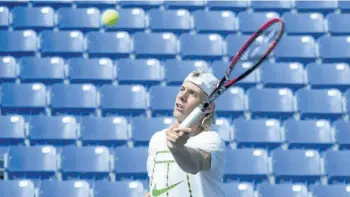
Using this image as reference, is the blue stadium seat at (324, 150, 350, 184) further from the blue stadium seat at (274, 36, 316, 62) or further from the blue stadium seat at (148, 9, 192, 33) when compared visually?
the blue stadium seat at (148, 9, 192, 33)

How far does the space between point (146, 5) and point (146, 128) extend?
2.20 metres

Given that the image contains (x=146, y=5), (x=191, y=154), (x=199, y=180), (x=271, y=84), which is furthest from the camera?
(x=146, y=5)

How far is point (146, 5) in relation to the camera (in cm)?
857

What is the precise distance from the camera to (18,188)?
20.5ft

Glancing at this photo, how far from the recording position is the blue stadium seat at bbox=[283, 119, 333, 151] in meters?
7.03

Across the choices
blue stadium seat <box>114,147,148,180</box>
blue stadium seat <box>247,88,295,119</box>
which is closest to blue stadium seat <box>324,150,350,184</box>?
blue stadium seat <box>247,88,295,119</box>

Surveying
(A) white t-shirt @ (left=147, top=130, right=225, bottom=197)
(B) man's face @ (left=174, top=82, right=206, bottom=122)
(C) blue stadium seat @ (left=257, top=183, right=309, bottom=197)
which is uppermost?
(B) man's face @ (left=174, top=82, right=206, bottom=122)

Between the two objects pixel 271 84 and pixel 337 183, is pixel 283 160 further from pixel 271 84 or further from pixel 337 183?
pixel 271 84

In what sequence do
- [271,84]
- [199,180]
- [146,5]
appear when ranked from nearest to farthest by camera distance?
[199,180] → [271,84] → [146,5]

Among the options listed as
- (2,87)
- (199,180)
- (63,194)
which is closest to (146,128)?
(63,194)

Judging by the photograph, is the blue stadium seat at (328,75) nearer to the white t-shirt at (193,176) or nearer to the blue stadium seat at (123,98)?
the blue stadium seat at (123,98)

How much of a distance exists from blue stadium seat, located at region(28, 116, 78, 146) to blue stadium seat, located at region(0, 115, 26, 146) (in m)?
0.08

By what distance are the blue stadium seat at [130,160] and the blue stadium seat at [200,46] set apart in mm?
1645

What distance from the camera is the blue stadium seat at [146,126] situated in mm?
6836
